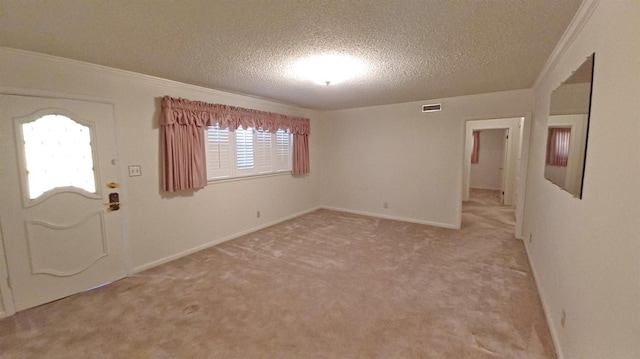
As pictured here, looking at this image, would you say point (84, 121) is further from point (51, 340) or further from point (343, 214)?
point (343, 214)

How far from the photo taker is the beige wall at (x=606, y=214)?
99 centimetres

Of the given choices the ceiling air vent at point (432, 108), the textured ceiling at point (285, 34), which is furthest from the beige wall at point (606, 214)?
the ceiling air vent at point (432, 108)

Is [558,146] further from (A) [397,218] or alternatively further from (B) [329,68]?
(A) [397,218]

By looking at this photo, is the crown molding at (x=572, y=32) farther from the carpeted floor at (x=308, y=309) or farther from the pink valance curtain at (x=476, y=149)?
the pink valance curtain at (x=476, y=149)

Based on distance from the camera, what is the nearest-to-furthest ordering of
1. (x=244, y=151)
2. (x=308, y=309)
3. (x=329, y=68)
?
1. (x=308, y=309)
2. (x=329, y=68)
3. (x=244, y=151)

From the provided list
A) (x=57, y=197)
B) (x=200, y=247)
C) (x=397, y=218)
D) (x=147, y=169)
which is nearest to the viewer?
(x=57, y=197)

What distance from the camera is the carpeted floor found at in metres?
1.86

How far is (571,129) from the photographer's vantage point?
178 centimetres

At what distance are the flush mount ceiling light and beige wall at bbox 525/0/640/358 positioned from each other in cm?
164

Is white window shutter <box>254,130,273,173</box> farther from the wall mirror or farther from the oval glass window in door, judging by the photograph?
the wall mirror

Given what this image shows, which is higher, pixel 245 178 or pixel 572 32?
pixel 572 32

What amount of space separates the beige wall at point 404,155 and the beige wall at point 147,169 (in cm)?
191

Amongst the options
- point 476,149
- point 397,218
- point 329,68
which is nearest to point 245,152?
point 329,68

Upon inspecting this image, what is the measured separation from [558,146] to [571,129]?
0.32 meters
